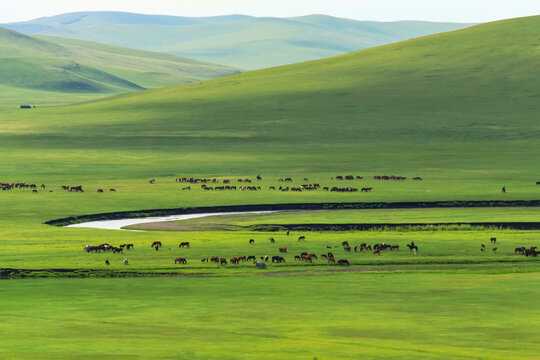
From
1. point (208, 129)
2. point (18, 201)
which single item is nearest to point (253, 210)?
point (18, 201)

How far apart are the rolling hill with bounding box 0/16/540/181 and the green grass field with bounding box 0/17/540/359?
18.2 inches

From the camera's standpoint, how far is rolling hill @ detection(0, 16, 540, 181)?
9475cm

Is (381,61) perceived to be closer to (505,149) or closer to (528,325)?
(505,149)

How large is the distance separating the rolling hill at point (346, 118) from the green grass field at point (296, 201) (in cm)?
46

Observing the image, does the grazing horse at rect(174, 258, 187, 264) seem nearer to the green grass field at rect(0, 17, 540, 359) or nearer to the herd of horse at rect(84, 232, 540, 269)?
the herd of horse at rect(84, 232, 540, 269)

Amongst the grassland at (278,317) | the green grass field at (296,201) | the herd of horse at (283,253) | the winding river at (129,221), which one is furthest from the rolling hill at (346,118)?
the grassland at (278,317)

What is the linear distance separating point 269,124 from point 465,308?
89.6m


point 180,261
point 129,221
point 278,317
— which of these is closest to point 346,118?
point 129,221

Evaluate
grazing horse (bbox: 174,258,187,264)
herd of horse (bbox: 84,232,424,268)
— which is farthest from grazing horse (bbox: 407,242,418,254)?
grazing horse (bbox: 174,258,187,264)

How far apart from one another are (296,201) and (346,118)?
2263 inches

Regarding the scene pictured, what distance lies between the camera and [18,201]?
6341cm

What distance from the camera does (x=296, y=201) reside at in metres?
63.7

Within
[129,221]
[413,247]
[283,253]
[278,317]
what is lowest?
[278,317]

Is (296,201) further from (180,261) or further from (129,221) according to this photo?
(180,261)
